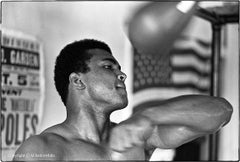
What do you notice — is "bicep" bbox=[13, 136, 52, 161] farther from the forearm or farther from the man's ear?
the forearm

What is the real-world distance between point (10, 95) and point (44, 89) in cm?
12

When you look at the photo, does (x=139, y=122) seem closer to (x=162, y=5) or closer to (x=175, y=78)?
(x=162, y=5)

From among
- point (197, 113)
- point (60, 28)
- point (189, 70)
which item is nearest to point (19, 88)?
point (60, 28)

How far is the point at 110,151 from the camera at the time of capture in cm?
136

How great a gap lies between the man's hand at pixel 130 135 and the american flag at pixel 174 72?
895 millimetres

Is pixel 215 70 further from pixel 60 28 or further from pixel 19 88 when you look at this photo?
pixel 19 88

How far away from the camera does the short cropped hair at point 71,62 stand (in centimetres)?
133

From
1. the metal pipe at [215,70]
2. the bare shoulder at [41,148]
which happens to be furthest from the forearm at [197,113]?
the metal pipe at [215,70]

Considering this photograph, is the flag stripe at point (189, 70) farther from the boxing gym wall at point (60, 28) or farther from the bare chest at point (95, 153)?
the bare chest at point (95, 153)

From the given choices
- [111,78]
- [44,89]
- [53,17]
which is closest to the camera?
[111,78]

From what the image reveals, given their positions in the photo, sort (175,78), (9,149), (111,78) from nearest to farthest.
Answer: (111,78) < (9,149) < (175,78)

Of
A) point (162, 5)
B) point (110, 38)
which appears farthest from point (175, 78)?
point (162, 5)

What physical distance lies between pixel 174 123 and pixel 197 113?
0.23 ft

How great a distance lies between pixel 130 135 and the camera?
1.38 m
